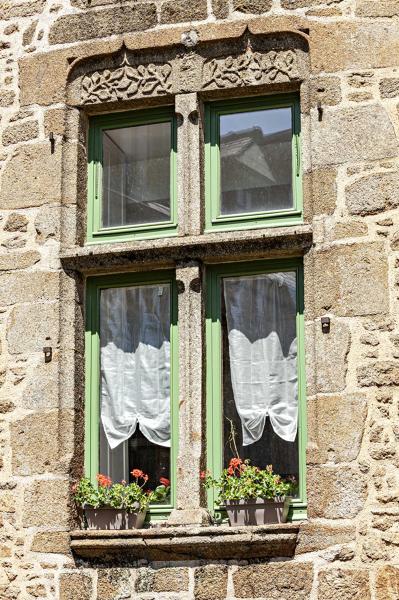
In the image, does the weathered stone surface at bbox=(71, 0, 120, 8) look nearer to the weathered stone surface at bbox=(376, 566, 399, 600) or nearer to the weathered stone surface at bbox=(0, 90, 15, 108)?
the weathered stone surface at bbox=(0, 90, 15, 108)

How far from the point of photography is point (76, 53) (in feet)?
29.1

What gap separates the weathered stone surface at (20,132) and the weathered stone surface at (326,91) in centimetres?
182

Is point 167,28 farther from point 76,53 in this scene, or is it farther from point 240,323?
point 240,323

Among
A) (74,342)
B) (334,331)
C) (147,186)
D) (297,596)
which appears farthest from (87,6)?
(297,596)

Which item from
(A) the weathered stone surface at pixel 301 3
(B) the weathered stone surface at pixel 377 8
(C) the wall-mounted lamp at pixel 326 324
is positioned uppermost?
(A) the weathered stone surface at pixel 301 3

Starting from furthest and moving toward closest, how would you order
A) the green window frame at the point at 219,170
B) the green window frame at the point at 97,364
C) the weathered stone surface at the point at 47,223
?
the weathered stone surface at the point at 47,223, the green window frame at the point at 219,170, the green window frame at the point at 97,364

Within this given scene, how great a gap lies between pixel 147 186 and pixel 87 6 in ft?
4.10

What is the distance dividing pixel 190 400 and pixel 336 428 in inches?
36.9

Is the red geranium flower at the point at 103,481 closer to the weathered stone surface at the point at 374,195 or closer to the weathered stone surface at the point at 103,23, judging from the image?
the weathered stone surface at the point at 374,195

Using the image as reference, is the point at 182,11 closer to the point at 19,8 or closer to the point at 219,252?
the point at 19,8

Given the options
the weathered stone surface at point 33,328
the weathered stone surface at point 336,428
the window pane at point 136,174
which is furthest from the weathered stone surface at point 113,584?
the window pane at point 136,174

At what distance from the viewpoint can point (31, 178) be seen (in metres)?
8.75

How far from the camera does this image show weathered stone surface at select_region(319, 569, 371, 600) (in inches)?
298

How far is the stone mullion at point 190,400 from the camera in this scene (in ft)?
26.5
